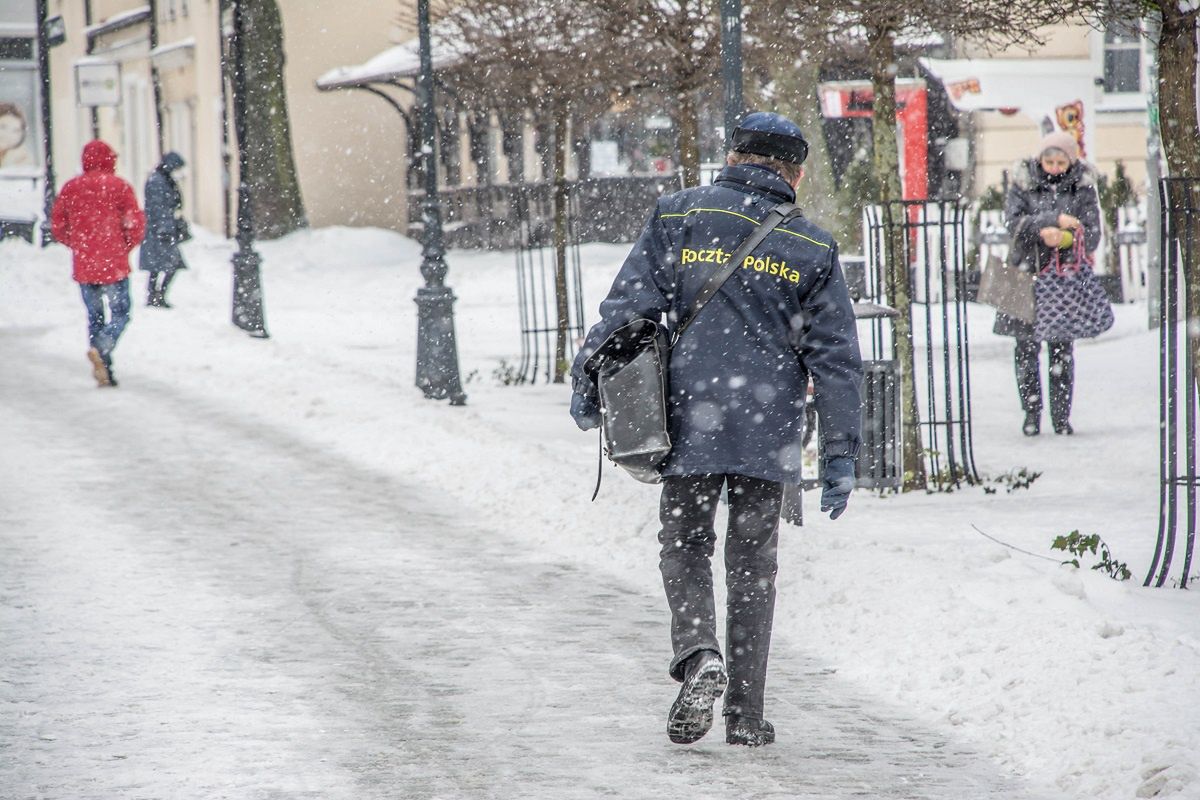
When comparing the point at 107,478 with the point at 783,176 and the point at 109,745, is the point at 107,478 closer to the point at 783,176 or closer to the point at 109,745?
the point at 109,745

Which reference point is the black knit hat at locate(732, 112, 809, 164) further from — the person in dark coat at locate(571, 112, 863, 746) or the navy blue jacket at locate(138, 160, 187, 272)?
the navy blue jacket at locate(138, 160, 187, 272)

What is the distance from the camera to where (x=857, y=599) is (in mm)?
6320

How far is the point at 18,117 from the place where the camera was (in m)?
47.2

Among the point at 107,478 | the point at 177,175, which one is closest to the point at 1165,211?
the point at 107,478

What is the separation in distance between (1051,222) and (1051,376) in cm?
96

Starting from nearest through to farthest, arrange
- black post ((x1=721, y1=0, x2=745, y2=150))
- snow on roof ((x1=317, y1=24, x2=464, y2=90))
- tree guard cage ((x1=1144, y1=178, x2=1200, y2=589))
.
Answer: tree guard cage ((x1=1144, y1=178, x2=1200, y2=589)), black post ((x1=721, y1=0, x2=745, y2=150)), snow on roof ((x1=317, y1=24, x2=464, y2=90))

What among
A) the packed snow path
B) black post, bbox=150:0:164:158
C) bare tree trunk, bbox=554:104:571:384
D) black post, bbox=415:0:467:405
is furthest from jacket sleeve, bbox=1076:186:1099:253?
black post, bbox=150:0:164:158

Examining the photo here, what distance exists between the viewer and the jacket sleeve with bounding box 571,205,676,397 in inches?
184

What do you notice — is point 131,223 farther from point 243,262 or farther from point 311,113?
point 311,113

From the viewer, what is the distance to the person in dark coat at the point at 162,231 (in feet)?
67.9

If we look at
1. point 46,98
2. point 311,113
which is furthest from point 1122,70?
point 46,98

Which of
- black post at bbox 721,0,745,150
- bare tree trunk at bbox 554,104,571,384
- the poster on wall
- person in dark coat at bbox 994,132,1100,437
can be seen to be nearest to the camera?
black post at bbox 721,0,745,150

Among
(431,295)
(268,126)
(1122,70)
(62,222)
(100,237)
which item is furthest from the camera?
(268,126)

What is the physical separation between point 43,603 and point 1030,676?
151 inches
